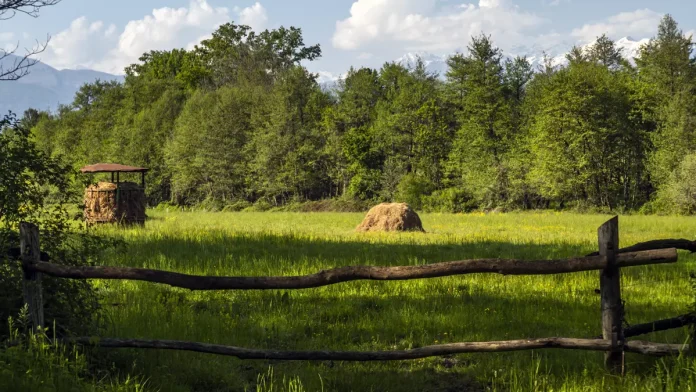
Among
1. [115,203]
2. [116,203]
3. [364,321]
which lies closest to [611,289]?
[364,321]

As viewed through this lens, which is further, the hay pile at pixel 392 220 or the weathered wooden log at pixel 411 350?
the hay pile at pixel 392 220

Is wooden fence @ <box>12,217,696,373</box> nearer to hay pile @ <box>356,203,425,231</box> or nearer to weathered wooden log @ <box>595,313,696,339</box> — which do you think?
weathered wooden log @ <box>595,313,696,339</box>

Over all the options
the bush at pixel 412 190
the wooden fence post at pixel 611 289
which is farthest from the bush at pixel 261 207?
the wooden fence post at pixel 611 289

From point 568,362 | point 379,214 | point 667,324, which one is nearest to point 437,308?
point 568,362

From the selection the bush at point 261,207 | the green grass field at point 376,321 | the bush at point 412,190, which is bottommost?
the green grass field at point 376,321

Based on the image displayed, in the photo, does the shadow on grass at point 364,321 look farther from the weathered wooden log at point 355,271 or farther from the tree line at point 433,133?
the tree line at point 433,133

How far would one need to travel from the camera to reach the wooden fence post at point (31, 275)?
519 cm

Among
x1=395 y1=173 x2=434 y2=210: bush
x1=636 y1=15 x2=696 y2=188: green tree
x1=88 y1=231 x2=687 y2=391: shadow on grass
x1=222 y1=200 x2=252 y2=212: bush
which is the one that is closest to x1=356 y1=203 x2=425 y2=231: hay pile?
x1=88 y1=231 x2=687 y2=391: shadow on grass

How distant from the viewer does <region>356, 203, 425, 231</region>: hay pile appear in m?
24.2

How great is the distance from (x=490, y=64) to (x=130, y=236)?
44.7 metres

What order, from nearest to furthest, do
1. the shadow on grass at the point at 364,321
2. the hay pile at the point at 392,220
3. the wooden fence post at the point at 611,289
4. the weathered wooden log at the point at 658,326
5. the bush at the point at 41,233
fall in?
the wooden fence post at the point at 611,289, the bush at the point at 41,233, the weathered wooden log at the point at 658,326, the shadow on grass at the point at 364,321, the hay pile at the point at 392,220

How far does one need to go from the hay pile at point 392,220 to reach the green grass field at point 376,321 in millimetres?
9441

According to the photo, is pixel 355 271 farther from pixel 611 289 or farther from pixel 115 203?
pixel 115 203

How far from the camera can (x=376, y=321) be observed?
8156 millimetres
